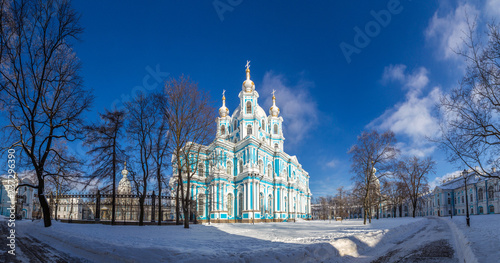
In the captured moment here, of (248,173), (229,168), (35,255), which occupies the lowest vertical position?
(35,255)

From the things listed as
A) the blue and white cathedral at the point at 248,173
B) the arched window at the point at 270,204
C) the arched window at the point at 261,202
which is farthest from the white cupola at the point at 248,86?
the arched window at the point at 270,204

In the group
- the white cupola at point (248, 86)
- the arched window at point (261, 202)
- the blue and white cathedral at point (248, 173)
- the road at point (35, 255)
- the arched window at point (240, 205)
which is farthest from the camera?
the white cupola at point (248, 86)

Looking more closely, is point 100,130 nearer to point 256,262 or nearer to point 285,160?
point 256,262

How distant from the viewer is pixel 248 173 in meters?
38.4

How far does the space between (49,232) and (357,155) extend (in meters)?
26.6

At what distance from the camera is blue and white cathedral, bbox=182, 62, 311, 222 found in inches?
1495

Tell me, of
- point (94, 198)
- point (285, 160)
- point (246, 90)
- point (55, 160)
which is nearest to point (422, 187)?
point (285, 160)

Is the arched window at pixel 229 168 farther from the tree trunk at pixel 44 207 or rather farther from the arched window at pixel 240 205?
the tree trunk at pixel 44 207

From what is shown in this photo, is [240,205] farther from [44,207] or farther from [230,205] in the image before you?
[44,207]

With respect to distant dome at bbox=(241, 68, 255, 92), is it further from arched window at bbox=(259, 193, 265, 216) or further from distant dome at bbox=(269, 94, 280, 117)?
Answer: arched window at bbox=(259, 193, 265, 216)

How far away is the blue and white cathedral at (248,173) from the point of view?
1495 inches

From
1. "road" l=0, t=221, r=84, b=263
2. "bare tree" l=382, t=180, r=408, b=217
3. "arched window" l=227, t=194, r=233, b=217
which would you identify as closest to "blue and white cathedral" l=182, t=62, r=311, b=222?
"arched window" l=227, t=194, r=233, b=217

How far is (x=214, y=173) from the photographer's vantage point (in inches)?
1511

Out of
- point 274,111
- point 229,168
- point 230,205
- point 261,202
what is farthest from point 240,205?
point 274,111
